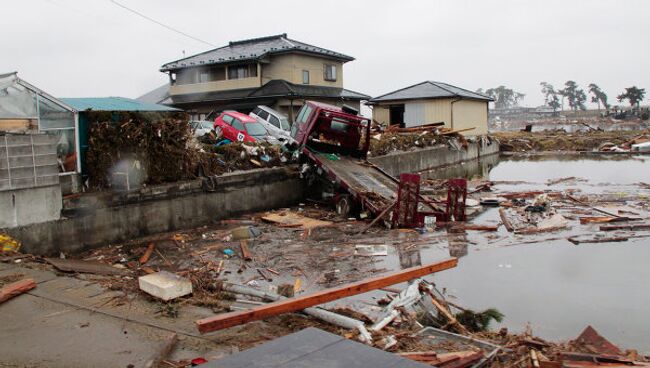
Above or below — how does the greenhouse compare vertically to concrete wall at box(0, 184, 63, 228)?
above

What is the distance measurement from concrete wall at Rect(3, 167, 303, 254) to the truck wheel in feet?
8.18

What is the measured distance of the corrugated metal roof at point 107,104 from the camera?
10.4 metres

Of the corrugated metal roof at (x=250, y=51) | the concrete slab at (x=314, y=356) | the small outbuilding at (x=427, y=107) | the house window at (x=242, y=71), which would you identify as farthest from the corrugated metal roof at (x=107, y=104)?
the small outbuilding at (x=427, y=107)

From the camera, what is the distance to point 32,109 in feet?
30.2

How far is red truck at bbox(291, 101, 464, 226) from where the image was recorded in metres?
11.8

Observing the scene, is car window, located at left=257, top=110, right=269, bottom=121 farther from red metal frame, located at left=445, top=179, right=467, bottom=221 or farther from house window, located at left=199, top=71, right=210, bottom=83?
house window, located at left=199, top=71, right=210, bottom=83

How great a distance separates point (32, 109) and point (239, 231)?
15.5ft

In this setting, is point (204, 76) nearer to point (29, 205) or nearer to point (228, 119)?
point (228, 119)

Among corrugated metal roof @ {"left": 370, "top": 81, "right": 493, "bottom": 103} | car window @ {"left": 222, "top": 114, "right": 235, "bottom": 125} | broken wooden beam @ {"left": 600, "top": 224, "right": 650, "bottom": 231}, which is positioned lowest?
broken wooden beam @ {"left": 600, "top": 224, "right": 650, "bottom": 231}

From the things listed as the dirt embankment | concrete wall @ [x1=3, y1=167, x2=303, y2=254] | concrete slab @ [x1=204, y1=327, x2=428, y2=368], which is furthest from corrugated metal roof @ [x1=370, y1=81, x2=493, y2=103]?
concrete slab @ [x1=204, y1=327, x2=428, y2=368]

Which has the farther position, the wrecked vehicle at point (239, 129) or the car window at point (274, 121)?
the car window at point (274, 121)

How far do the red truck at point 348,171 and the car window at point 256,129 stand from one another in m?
3.56

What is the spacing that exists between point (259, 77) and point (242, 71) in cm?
170

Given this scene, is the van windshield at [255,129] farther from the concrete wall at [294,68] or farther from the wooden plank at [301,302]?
the wooden plank at [301,302]
